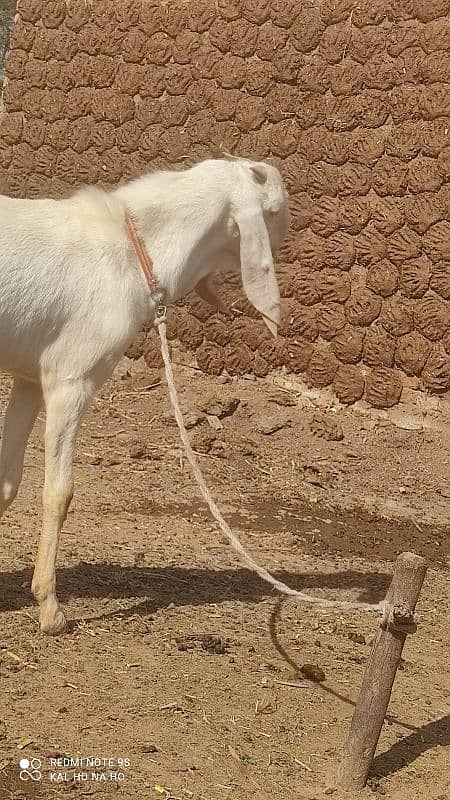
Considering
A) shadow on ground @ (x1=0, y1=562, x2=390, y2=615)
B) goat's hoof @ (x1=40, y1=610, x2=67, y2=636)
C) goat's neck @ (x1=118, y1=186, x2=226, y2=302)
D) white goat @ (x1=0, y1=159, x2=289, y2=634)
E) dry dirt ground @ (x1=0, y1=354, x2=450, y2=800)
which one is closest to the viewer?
dry dirt ground @ (x1=0, y1=354, x2=450, y2=800)

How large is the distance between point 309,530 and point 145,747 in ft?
9.35

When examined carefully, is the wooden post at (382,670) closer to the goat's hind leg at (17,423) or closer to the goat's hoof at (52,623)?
the goat's hoof at (52,623)

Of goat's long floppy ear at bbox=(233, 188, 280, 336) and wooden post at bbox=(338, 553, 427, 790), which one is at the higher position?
goat's long floppy ear at bbox=(233, 188, 280, 336)

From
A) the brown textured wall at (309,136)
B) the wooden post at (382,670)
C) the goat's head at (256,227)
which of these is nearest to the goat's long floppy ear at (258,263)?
the goat's head at (256,227)

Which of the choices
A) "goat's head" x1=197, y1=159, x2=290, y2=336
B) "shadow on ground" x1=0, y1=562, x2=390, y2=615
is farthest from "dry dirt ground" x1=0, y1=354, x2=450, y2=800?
"goat's head" x1=197, y1=159, x2=290, y2=336

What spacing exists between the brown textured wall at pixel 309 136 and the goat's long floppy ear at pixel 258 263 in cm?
325

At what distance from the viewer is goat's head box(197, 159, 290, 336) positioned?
4.21 metres

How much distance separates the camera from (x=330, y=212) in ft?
25.0

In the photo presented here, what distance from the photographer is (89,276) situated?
3.88 meters

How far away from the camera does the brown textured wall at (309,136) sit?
725cm

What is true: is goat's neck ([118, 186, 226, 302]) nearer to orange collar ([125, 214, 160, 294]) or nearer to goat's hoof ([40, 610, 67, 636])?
orange collar ([125, 214, 160, 294])

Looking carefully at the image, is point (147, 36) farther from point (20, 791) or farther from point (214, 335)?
point (20, 791)

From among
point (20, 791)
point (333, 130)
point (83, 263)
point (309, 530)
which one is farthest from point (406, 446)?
point (20, 791)

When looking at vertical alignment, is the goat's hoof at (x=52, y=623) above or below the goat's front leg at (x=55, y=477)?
below
